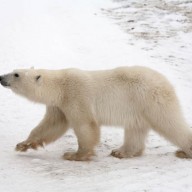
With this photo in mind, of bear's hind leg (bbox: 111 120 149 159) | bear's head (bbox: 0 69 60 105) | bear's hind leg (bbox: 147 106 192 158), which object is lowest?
bear's hind leg (bbox: 111 120 149 159)

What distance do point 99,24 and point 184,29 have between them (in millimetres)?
2539

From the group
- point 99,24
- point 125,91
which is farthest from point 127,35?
point 125,91

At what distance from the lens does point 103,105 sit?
18.5 feet

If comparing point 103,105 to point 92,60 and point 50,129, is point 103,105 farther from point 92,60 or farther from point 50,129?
point 92,60

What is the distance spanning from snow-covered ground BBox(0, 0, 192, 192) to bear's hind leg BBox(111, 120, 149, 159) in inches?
6.8

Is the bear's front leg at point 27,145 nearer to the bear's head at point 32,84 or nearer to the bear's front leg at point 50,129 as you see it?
the bear's front leg at point 50,129

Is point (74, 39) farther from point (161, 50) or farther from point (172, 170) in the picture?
point (172, 170)

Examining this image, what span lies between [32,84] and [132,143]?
142 centimetres

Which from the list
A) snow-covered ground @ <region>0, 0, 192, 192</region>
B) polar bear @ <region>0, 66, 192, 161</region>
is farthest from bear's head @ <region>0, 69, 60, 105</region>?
snow-covered ground @ <region>0, 0, 192, 192</region>

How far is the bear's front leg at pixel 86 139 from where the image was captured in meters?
5.46

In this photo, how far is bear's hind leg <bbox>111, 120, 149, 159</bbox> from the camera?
566cm

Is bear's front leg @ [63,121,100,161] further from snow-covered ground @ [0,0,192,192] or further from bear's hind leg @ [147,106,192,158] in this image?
bear's hind leg @ [147,106,192,158]

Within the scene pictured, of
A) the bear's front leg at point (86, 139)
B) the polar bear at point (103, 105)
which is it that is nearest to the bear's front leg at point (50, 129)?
the polar bear at point (103, 105)

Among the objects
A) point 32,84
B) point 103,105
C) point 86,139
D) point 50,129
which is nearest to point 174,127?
point 103,105
